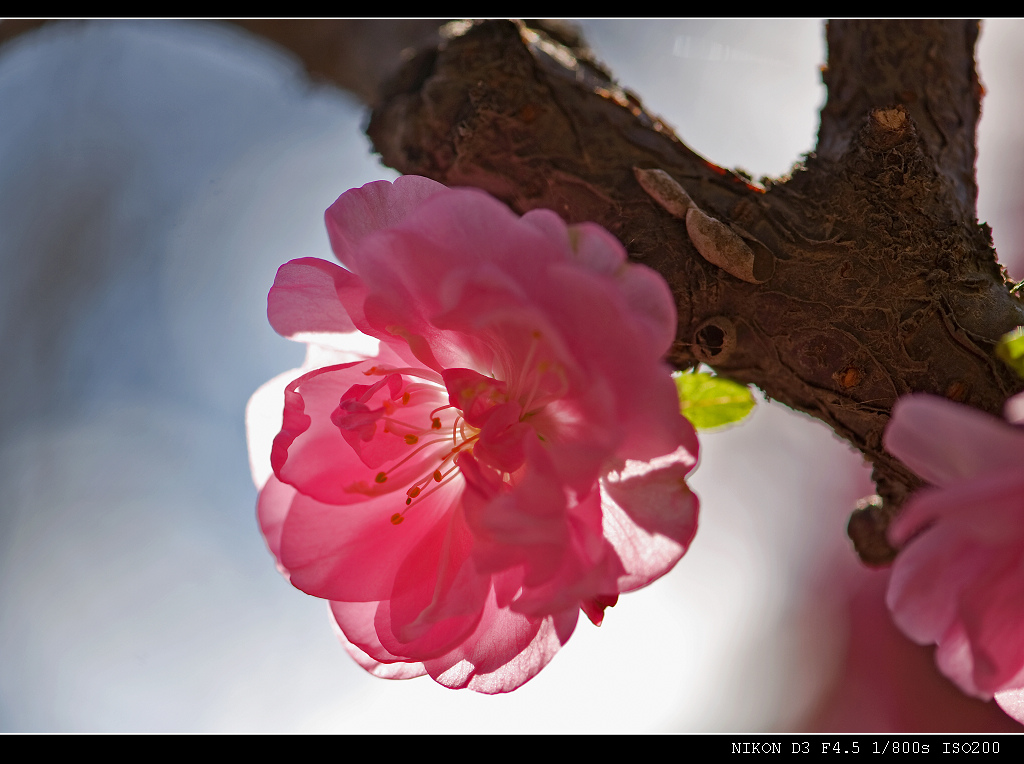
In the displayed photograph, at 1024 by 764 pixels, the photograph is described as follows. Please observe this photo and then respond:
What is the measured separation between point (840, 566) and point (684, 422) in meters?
1.45

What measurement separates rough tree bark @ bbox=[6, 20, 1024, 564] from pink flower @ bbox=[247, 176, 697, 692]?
6.7 inches

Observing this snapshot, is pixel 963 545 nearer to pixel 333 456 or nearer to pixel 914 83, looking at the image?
pixel 333 456

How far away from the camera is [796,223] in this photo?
51 cm

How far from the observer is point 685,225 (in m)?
0.50

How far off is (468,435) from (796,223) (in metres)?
0.29

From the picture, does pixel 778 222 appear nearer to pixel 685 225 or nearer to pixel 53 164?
pixel 685 225

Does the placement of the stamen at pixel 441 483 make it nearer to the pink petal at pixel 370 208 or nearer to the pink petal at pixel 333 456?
the pink petal at pixel 333 456

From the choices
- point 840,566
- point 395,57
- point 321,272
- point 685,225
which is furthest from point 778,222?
point 840,566

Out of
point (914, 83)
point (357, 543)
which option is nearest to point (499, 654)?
point (357, 543)

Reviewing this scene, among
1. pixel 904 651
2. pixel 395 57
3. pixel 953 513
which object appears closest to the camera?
pixel 953 513

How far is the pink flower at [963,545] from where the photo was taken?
272 millimetres

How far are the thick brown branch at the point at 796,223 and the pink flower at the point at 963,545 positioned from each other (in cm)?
18

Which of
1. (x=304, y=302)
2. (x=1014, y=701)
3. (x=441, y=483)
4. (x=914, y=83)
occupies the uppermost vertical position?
(x=914, y=83)

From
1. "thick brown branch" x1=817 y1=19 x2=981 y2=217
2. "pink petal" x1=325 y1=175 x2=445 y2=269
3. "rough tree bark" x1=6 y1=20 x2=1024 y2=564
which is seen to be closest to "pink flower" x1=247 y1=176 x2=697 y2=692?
"pink petal" x1=325 y1=175 x2=445 y2=269
